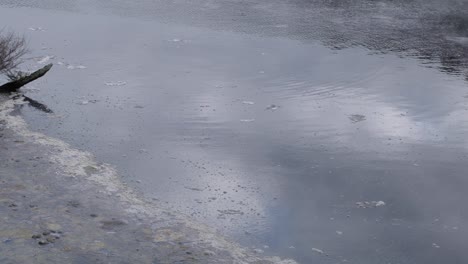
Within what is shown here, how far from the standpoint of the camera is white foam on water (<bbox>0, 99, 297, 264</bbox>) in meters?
9.11

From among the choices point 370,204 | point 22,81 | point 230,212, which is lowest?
point 370,204

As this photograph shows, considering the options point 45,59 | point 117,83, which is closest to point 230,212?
point 117,83

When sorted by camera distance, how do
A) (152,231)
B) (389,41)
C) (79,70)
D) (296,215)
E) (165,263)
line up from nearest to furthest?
1. (165,263)
2. (152,231)
3. (296,215)
4. (79,70)
5. (389,41)

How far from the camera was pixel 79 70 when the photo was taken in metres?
17.0

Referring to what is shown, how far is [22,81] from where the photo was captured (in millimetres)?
15594

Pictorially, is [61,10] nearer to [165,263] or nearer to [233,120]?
[233,120]

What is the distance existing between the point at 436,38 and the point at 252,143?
31.9 feet

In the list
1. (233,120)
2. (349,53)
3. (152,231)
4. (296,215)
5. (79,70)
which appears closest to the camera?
(152,231)

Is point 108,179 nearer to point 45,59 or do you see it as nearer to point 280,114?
point 280,114

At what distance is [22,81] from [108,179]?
562cm

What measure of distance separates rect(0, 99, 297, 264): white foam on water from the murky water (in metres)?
0.25

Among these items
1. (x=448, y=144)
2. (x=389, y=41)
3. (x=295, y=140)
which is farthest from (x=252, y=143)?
(x=389, y=41)

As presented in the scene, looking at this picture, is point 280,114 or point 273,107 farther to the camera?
point 273,107

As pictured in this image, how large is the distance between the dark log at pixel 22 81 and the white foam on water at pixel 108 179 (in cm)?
124
